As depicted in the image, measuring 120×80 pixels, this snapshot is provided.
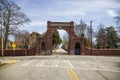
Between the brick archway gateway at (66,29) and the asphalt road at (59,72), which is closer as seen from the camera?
the asphalt road at (59,72)

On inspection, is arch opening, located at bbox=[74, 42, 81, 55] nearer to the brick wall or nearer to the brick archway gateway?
the brick archway gateway

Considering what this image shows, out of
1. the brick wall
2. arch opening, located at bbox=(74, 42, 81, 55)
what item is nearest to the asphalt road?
the brick wall

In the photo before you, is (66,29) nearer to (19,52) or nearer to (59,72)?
(19,52)

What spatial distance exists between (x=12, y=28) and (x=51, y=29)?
11123mm

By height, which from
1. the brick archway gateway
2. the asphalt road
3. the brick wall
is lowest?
the asphalt road

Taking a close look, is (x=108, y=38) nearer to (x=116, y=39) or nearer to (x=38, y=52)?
(x=116, y=39)

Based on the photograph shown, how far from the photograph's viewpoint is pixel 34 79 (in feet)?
50.1

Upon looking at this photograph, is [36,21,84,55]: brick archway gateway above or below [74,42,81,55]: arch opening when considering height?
above

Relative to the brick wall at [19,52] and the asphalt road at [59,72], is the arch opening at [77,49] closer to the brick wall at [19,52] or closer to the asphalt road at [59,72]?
the brick wall at [19,52]

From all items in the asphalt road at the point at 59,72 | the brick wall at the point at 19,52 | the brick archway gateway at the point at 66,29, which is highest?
the brick archway gateway at the point at 66,29

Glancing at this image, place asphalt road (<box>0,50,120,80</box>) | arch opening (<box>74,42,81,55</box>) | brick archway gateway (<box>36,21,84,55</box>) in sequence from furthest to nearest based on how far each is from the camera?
arch opening (<box>74,42,81,55</box>)
brick archway gateway (<box>36,21,84,55</box>)
asphalt road (<box>0,50,120,80</box>)

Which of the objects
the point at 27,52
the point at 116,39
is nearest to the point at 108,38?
the point at 116,39

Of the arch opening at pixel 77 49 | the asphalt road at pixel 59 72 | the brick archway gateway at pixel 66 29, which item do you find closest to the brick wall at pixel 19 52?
the brick archway gateway at pixel 66 29

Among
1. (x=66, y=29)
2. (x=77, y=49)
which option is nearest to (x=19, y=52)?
(x=66, y=29)
